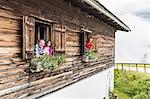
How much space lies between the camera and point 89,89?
13055 mm

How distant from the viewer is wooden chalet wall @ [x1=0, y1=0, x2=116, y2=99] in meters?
6.56

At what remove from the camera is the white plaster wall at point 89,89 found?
985 cm

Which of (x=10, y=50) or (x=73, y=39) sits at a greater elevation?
(x=73, y=39)

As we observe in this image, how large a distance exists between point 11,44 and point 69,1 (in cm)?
323

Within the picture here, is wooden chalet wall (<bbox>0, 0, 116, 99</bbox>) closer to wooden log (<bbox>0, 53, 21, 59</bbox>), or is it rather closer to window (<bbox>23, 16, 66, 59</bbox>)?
wooden log (<bbox>0, 53, 21, 59</bbox>)

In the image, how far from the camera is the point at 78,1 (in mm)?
9227

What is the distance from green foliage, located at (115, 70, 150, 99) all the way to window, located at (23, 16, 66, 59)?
11.4 metres

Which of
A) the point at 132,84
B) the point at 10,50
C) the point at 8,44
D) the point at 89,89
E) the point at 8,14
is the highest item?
the point at 8,14

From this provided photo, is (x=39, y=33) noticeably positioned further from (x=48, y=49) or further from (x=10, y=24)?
Answer: (x=10, y=24)

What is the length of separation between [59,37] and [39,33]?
1.93 ft

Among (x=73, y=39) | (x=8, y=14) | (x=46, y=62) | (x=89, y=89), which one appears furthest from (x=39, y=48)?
(x=89, y=89)

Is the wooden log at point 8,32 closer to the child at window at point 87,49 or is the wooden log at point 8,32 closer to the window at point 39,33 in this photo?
the window at point 39,33

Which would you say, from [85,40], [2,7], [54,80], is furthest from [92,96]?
[2,7]

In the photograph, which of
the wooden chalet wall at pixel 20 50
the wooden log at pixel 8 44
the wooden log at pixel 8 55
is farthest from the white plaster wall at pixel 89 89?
the wooden log at pixel 8 44
